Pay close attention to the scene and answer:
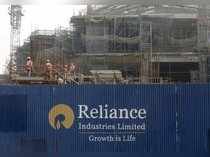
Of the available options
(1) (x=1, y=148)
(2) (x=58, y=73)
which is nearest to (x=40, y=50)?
(2) (x=58, y=73)

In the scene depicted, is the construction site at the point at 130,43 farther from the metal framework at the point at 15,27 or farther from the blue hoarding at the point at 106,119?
the blue hoarding at the point at 106,119

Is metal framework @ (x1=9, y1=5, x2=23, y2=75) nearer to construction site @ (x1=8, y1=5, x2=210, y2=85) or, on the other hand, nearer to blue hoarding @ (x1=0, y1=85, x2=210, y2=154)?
construction site @ (x1=8, y1=5, x2=210, y2=85)

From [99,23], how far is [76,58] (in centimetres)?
456

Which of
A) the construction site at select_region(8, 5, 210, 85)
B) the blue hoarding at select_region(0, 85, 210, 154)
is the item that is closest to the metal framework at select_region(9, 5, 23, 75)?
the construction site at select_region(8, 5, 210, 85)

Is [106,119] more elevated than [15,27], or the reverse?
[15,27]

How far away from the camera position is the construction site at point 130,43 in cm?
4156

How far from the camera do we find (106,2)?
38.7 meters

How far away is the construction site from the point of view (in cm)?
4156

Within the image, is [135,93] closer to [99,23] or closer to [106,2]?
[106,2]

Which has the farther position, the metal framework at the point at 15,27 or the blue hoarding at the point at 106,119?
the metal framework at the point at 15,27

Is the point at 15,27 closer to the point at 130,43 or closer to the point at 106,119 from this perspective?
the point at 130,43

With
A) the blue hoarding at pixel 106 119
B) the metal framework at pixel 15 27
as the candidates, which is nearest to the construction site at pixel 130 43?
the metal framework at pixel 15 27

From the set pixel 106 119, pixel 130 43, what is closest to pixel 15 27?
pixel 130 43

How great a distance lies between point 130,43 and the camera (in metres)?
44.6
